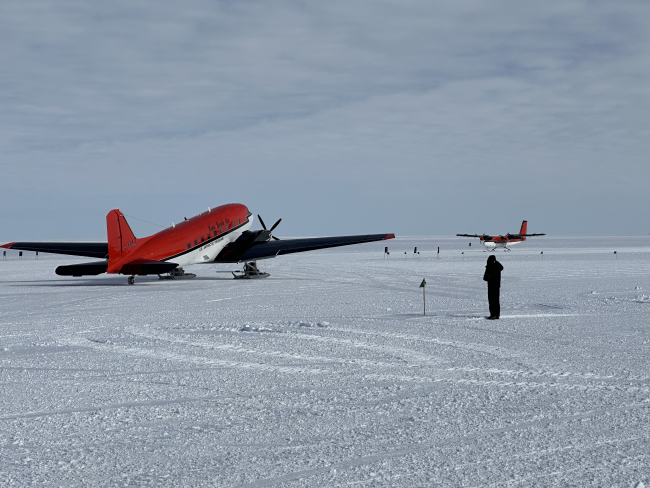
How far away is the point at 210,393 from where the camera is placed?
376 inches

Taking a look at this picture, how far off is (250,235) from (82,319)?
20036 millimetres

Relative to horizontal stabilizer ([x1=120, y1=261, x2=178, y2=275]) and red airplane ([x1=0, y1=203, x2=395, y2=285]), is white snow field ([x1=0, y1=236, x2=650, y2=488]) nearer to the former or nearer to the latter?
horizontal stabilizer ([x1=120, y1=261, x2=178, y2=275])

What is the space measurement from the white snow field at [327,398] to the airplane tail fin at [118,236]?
10.4m

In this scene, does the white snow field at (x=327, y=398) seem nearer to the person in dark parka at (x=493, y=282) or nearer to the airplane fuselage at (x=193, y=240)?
the person in dark parka at (x=493, y=282)

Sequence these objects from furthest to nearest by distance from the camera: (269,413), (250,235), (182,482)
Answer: (250,235) < (269,413) < (182,482)

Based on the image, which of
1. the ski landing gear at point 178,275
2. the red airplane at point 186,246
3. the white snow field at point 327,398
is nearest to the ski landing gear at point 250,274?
the red airplane at point 186,246

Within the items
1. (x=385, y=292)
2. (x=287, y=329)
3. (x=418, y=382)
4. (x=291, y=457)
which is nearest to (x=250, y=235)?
(x=385, y=292)

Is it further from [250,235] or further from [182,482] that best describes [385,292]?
[182,482]

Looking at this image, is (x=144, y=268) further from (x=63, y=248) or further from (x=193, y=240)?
(x=63, y=248)

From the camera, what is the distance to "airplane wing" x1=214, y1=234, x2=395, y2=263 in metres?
35.8

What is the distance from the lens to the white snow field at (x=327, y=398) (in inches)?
251

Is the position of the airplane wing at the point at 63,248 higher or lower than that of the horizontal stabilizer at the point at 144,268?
higher

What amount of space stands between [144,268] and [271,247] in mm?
8846

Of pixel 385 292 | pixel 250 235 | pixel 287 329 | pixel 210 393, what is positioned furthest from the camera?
pixel 250 235
